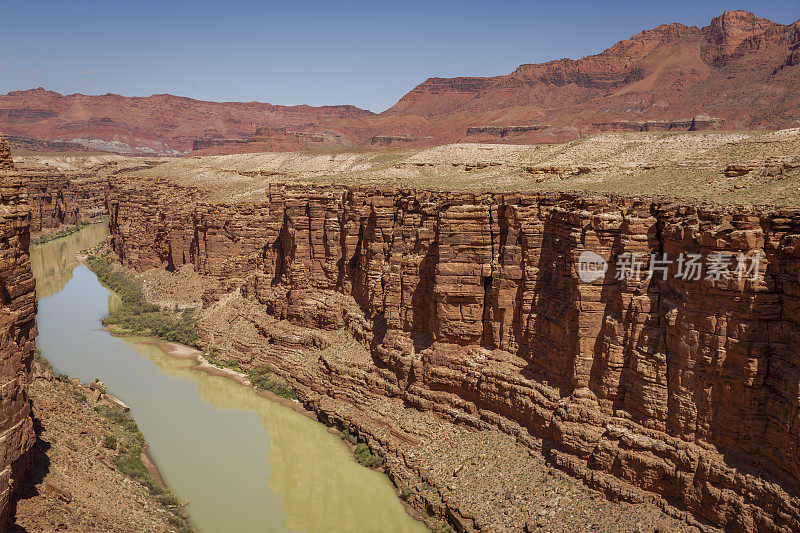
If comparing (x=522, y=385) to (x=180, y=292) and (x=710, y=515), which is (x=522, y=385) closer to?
(x=710, y=515)

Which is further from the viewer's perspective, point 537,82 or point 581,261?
point 537,82

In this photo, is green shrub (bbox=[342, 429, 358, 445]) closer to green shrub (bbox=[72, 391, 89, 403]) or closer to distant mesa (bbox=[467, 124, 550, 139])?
green shrub (bbox=[72, 391, 89, 403])

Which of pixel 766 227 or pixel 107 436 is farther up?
pixel 766 227

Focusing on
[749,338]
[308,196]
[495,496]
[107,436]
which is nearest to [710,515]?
[749,338]

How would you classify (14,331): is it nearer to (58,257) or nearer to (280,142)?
(58,257)

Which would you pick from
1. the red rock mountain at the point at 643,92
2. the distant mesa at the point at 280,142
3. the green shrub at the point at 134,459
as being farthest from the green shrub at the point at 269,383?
the distant mesa at the point at 280,142

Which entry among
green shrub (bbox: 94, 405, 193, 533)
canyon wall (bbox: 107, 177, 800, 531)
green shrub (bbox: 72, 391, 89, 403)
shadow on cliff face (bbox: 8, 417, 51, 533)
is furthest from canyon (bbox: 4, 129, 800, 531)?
green shrub (bbox: 72, 391, 89, 403)

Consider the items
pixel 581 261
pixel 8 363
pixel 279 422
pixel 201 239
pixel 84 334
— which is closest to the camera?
pixel 8 363

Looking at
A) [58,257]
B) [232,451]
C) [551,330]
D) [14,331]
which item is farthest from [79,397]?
[58,257]
